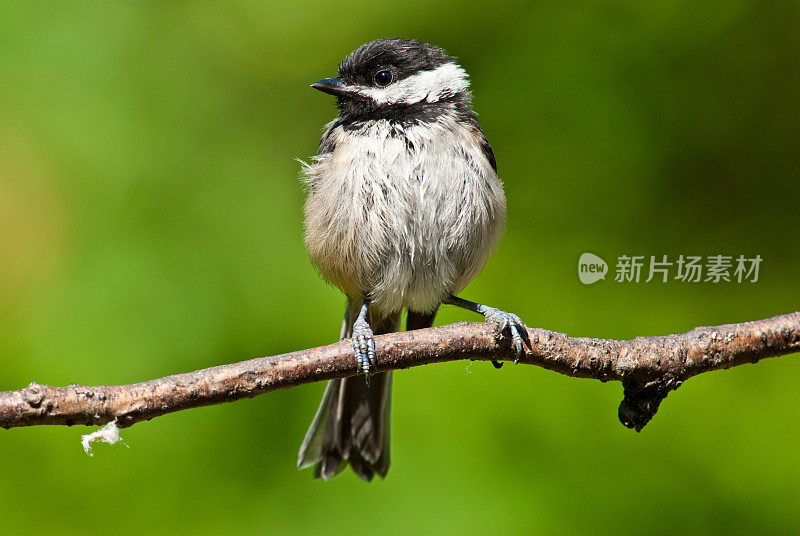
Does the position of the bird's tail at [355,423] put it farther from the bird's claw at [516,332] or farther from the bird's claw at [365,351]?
the bird's claw at [516,332]

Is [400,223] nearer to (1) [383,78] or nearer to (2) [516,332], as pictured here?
(1) [383,78]

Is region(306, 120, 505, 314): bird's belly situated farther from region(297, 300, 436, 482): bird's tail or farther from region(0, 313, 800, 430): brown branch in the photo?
region(0, 313, 800, 430): brown branch

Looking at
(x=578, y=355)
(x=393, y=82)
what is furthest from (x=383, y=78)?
(x=578, y=355)

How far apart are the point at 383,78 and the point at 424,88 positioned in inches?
6.5

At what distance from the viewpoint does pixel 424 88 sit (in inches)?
124

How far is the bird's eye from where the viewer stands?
3.15 metres

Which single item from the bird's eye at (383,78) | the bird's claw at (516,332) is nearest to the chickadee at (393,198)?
the bird's eye at (383,78)

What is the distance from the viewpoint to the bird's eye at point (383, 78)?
3.15m

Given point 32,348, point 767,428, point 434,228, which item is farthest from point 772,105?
point 32,348

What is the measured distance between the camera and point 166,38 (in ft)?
11.5

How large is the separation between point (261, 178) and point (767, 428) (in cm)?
225

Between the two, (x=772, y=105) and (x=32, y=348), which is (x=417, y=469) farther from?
(x=772, y=105)

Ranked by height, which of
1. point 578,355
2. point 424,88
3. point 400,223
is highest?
point 424,88

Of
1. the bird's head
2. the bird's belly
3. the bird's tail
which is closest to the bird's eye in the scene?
the bird's head
